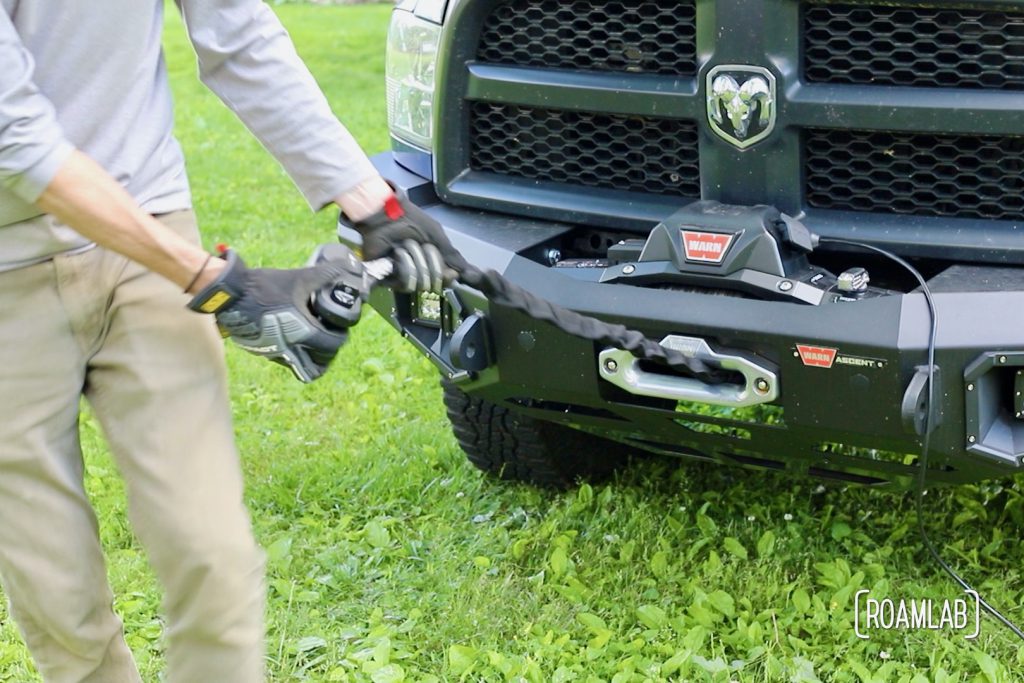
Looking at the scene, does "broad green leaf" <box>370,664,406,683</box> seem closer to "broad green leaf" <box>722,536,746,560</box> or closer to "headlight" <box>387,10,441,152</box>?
"broad green leaf" <box>722,536,746,560</box>

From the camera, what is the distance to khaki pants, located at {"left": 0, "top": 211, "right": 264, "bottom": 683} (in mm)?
2352

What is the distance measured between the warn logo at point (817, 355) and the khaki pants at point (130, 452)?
3.59 ft

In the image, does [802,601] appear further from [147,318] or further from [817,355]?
[147,318]

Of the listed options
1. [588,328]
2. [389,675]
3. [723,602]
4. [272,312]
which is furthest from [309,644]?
[272,312]

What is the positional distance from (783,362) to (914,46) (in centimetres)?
69

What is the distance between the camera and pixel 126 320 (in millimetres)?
2408

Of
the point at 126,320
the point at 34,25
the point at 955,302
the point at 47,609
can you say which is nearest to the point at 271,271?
the point at 126,320

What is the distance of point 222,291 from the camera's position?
221 cm

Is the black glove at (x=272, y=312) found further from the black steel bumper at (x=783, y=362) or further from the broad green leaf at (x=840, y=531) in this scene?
the broad green leaf at (x=840, y=531)

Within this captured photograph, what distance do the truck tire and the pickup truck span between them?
0.51 m

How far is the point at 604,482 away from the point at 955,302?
1.70m

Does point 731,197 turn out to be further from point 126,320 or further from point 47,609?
point 47,609

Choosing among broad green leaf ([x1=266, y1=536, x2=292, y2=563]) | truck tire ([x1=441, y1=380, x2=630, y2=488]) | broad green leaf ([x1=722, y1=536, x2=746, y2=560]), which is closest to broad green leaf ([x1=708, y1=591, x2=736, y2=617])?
broad green leaf ([x1=722, y1=536, x2=746, y2=560])

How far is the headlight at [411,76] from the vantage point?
3.41 m
